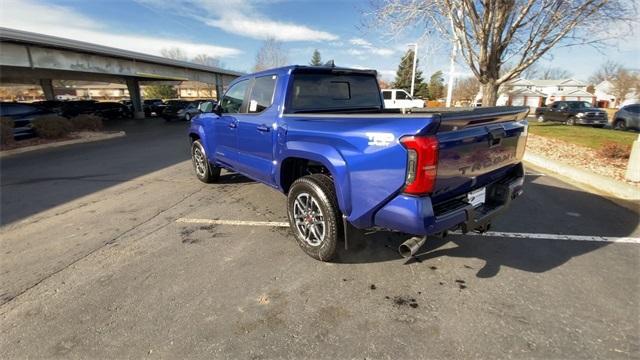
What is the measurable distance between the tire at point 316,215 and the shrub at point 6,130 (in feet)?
45.4

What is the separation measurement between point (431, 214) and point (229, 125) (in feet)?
11.5

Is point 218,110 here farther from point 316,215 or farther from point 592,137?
point 592,137

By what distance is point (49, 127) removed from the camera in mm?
13242

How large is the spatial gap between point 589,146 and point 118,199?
1299cm

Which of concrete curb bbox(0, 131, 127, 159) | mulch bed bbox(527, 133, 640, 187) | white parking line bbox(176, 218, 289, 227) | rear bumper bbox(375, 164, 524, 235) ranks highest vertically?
rear bumper bbox(375, 164, 524, 235)

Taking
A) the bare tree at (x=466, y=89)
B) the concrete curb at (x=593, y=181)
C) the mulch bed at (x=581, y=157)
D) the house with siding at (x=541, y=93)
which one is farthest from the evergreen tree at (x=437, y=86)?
the concrete curb at (x=593, y=181)

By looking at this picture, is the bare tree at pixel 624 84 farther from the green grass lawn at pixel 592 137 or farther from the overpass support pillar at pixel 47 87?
the overpass support pillar at pixel 47 87

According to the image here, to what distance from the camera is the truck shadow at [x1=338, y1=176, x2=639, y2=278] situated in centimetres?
329

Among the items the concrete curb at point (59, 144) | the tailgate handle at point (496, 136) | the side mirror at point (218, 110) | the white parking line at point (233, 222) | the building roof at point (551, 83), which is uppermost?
the building roof at point (551, 83)

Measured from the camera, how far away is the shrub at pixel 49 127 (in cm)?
1308

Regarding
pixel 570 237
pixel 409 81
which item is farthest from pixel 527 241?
pixel 409 81

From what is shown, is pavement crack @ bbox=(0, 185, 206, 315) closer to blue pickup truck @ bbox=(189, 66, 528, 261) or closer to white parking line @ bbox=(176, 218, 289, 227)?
white parking line @ bbox=(176, 218, 289, 227)

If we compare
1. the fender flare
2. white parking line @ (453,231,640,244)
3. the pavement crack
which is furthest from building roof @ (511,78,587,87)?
the fender flare

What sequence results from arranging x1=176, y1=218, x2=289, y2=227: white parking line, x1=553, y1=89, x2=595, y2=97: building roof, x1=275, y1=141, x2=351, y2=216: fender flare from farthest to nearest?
1. x1=553, y1=89, x2=595, y2=97: building roof
2. x1=176, y1=218, x2=289, y2=227: white parking line
3. x1=275, y1=141, x2=351, y2=216: fender flare
